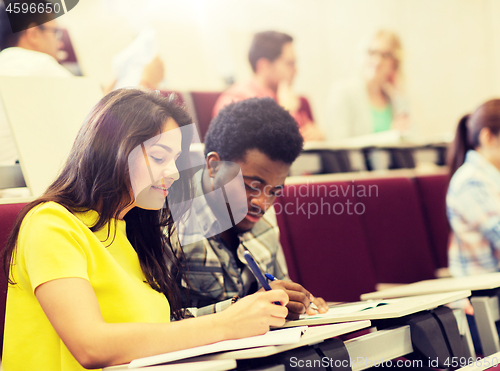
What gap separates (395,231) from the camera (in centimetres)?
142

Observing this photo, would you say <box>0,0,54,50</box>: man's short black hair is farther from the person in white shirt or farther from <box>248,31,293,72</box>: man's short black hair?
<box>248,31,293,72</box>: man's short black hair

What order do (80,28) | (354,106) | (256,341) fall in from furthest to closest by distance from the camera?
(354,106) < (80,28) < (256,341)

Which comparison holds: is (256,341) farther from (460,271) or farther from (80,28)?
(80,28)

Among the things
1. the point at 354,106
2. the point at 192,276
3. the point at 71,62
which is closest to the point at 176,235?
the point at 192,276

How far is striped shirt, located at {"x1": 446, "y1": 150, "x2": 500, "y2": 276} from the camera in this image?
1285mm

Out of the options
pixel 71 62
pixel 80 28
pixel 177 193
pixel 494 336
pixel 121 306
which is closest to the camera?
pixel 121 306

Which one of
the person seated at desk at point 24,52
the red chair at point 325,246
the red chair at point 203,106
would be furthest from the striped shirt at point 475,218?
the person seated at desk at point 24,52

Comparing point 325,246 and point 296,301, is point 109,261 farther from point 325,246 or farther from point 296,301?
point 325,246

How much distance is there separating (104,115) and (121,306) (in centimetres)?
27

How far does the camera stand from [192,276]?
0.89 metres

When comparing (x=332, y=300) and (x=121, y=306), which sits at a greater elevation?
(x=121, y=306)

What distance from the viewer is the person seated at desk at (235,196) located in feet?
2.95

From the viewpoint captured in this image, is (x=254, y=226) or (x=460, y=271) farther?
(x=460, y=271)

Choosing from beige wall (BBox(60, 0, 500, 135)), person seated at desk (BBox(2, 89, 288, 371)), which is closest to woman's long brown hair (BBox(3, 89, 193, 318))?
person seated at desk (BBox(2, 89, 288, 371))
